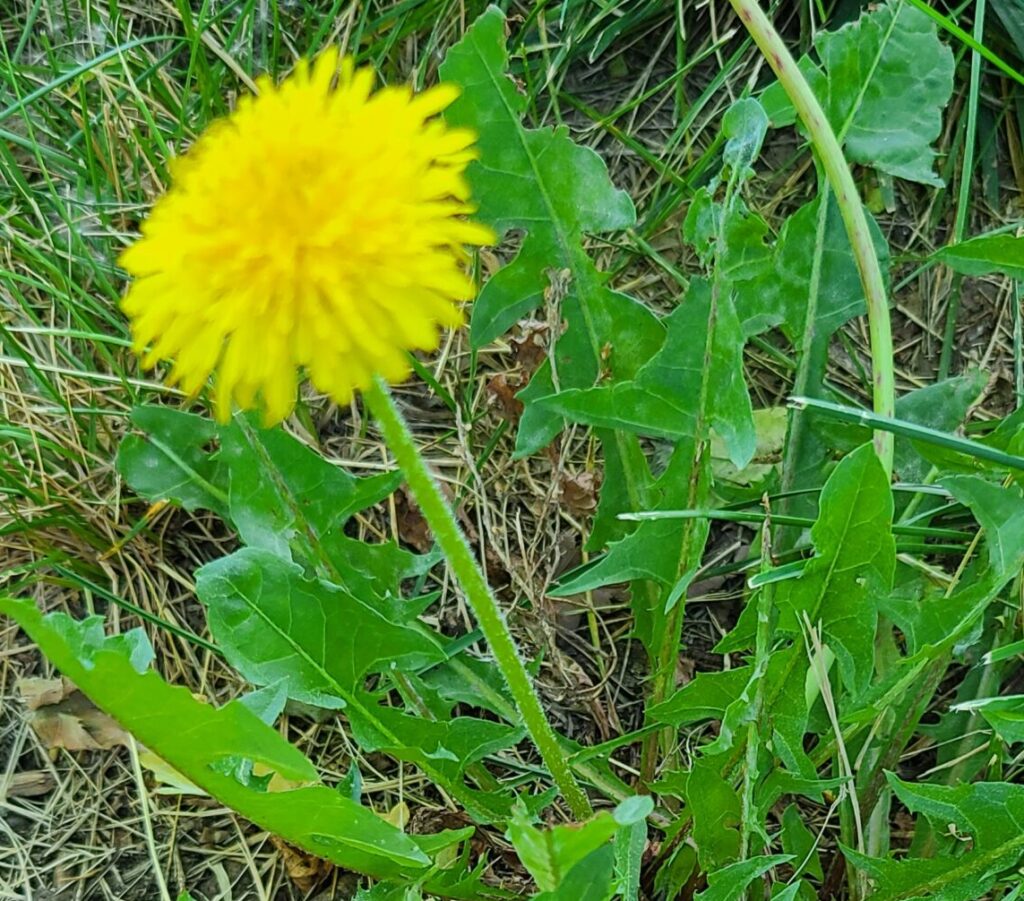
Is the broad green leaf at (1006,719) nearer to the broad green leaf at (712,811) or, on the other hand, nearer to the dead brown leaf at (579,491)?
the broad green leaf at (712,811)

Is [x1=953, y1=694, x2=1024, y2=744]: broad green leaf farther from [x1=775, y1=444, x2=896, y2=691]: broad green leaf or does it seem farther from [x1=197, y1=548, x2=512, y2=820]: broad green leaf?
[x1=197, y1=548, x2=512, y2=820]: broad green leaf

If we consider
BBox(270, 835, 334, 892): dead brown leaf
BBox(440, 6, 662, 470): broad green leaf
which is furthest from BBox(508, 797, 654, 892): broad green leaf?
BBox(270, 835, 334, 892): dead brown leaf

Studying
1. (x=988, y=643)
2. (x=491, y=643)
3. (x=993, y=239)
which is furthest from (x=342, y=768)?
(x=993, y=239)

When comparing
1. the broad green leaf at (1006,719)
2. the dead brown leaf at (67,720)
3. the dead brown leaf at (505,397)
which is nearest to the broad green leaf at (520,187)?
the dead brown leaf at (505,397)

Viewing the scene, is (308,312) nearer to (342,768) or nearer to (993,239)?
(993,239)

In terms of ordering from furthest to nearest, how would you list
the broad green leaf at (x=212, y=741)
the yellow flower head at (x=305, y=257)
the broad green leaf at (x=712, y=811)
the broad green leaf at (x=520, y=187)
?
the broad green leaf at (x=520, y=187) < the broad green leaf at (x=712, y=811) < the broad green leaf at (x=212, y=741) < the yellow flower head at (x=305, y=257)

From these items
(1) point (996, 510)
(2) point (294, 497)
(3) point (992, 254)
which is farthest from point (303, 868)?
(3) point (992, 254)
